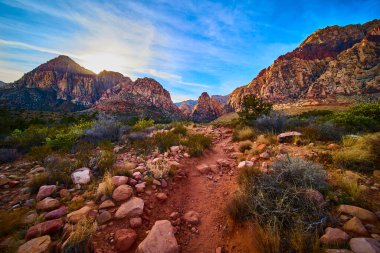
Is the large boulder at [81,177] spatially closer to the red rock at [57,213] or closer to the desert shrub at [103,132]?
the red rock at [57,213]

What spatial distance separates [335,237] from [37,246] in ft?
12.2

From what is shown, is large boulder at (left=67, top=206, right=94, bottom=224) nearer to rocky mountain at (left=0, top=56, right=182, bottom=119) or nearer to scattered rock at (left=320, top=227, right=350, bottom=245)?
scattered rock at (left=320, top=227, right=350, bottom=245)

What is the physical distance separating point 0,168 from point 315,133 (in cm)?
1084

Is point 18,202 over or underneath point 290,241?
underneath

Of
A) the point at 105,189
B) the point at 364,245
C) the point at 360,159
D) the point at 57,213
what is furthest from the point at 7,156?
the point at 360,159

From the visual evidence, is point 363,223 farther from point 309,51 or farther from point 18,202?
point 309,51

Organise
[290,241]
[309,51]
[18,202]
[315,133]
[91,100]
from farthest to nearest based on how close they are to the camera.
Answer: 1. [91,100]
2. [309,51]
3. [315,133]
4. [18,202]
5. [290,241]

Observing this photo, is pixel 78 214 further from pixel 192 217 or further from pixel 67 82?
pixel 67 82

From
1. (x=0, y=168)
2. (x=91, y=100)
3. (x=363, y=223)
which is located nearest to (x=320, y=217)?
(x=363, y=223)

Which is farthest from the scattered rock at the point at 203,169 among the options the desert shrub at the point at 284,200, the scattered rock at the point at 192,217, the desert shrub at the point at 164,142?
the scattered rock at the point at 192,217

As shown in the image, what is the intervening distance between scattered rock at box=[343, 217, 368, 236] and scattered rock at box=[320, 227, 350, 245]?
174 mm

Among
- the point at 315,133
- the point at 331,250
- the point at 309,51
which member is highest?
the point at 309,51

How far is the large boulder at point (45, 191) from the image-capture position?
10.9ft

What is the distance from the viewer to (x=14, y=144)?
7.22 metres
